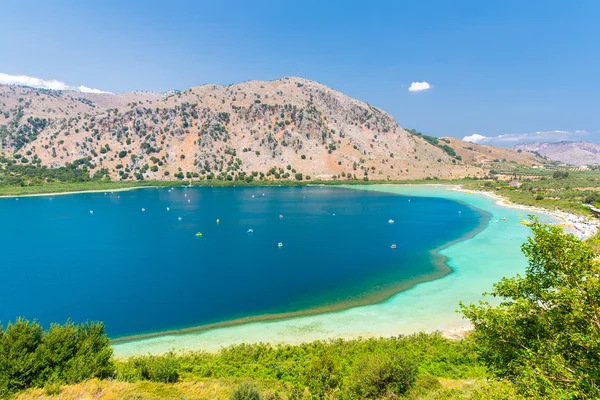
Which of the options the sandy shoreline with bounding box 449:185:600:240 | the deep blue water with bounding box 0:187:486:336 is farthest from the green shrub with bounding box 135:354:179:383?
the sandy shoreline with bounding box 449:185:600:240

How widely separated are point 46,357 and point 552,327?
22667 mm

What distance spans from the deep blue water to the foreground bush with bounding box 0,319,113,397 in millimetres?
11752

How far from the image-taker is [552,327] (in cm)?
1180

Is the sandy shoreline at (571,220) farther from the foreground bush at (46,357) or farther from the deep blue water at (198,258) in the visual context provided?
the foreground bush at (46,357)

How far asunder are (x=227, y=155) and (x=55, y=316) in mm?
168593

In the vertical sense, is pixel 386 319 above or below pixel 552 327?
below

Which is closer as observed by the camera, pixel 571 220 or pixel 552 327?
pixel 552 327

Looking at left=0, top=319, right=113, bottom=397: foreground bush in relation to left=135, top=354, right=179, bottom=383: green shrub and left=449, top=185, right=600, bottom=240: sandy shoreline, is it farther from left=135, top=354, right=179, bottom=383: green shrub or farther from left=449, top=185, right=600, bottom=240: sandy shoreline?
left=449, top=185, right=600, bottom=240: sandy shoreline

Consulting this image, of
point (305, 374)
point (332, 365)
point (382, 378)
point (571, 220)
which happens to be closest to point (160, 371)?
point (305, 374)

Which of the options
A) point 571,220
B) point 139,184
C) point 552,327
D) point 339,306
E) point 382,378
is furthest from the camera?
point 139,184

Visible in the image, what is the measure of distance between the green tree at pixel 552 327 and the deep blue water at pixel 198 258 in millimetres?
24899

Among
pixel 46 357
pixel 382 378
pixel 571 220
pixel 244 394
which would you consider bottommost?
pixel 382 378

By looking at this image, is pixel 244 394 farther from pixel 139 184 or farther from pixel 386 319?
pixel 139 184

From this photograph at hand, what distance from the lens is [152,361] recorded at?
20984 millimetres
